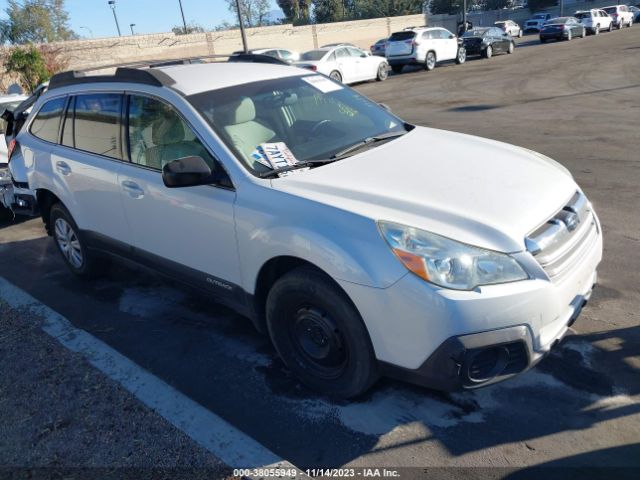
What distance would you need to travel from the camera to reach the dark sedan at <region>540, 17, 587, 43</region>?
33.2 m

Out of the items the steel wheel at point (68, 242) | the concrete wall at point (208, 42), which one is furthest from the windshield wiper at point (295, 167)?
the concrete wall at point (208, 42)

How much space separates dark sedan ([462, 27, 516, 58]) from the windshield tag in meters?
26.2

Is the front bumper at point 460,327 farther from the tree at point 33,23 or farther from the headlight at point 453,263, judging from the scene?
the tree at point 33,23

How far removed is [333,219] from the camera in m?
2.78

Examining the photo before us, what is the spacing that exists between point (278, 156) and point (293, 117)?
0.57m

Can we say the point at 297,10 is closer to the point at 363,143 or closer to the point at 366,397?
the point at 363,143

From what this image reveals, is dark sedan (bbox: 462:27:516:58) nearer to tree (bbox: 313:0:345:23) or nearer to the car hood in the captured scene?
the car hood

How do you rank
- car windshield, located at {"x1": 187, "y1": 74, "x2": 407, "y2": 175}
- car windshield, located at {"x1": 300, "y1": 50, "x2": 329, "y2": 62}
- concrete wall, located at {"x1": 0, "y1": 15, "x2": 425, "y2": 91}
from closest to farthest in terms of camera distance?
car windshield, located at {"x1": 187, "y1": 74, "x2": 407, "y2": 175}, car windshield, located at {"x1": 300, "y1": 50, "x2": 329, "y2": 62}, concrete wall, located at {"x1": 0, "y1": 15, "x2": 425, "y2": 91}

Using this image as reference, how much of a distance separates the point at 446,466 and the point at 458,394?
0.57 m

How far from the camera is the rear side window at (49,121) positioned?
16.0 ft

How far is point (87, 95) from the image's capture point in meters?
4.48

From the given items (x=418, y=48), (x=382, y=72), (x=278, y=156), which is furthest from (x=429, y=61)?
(x=278, y=156)

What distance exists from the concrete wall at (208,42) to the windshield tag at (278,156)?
25815 mm

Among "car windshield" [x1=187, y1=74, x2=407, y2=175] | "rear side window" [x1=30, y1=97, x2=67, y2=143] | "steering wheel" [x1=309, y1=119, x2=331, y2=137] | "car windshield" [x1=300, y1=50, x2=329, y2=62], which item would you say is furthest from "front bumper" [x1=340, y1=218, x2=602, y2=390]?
"car windshield" [x1=300, y1=50, x2=329, y2=62]
